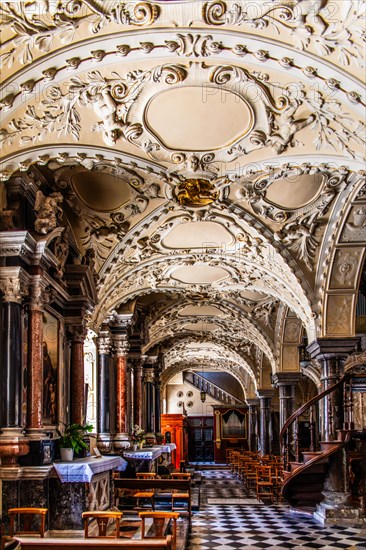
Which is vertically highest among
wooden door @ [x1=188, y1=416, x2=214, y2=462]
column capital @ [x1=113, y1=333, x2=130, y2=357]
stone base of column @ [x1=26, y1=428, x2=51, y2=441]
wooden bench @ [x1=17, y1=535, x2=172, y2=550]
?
column capital @ [x1=113, y1=333, x2=130, y2=357]

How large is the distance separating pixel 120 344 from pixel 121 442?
7.51ft

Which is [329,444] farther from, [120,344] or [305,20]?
[305,20]

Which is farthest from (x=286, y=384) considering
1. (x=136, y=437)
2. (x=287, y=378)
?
(x=136, y=437)

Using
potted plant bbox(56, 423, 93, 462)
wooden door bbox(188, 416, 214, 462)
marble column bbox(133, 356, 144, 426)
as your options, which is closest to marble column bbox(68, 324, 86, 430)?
potted plant bbox(56, 423, 93, 462)

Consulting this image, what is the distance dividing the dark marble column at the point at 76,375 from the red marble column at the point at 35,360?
2.24 metres

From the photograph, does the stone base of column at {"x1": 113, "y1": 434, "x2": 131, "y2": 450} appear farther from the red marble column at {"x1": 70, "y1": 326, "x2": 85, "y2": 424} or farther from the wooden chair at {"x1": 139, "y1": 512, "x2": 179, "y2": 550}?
the wooden chair at {"x1": 139, "y1": 512, "x2": 179, "y2": 550}

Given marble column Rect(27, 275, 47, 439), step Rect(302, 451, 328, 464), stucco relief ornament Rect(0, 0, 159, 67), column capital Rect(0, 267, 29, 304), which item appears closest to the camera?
stucco relief ornament Rect(0, 0, 159, 67)

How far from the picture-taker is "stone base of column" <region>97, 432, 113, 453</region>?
51.2ft

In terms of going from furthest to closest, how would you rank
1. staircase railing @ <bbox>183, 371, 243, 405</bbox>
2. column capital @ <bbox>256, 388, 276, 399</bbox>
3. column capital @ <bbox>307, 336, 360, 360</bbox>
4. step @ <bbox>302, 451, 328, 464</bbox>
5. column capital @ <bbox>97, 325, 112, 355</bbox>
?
staircase railing @ <bbox>183, 371, 243, 405</bbox>, column capital @ <bbox>256, 388, 276, 399</bbox>, column capital @ <bbox>97, 325, 112, 355</bbox>, column capital @ <bbox>307, 336, 360, 360</bbox>, step @ <bbox>302, 451, 328, 464</bbox>

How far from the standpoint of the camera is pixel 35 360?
9391 mm

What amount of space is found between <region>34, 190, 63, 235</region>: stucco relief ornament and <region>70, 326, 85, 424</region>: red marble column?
9.01 feet

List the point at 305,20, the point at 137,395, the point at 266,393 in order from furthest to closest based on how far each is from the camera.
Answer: the point at 266,393 < the point at 137,395 < the point at 305,20

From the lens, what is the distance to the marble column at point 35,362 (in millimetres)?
9258

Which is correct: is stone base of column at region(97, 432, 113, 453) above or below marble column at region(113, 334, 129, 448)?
below
